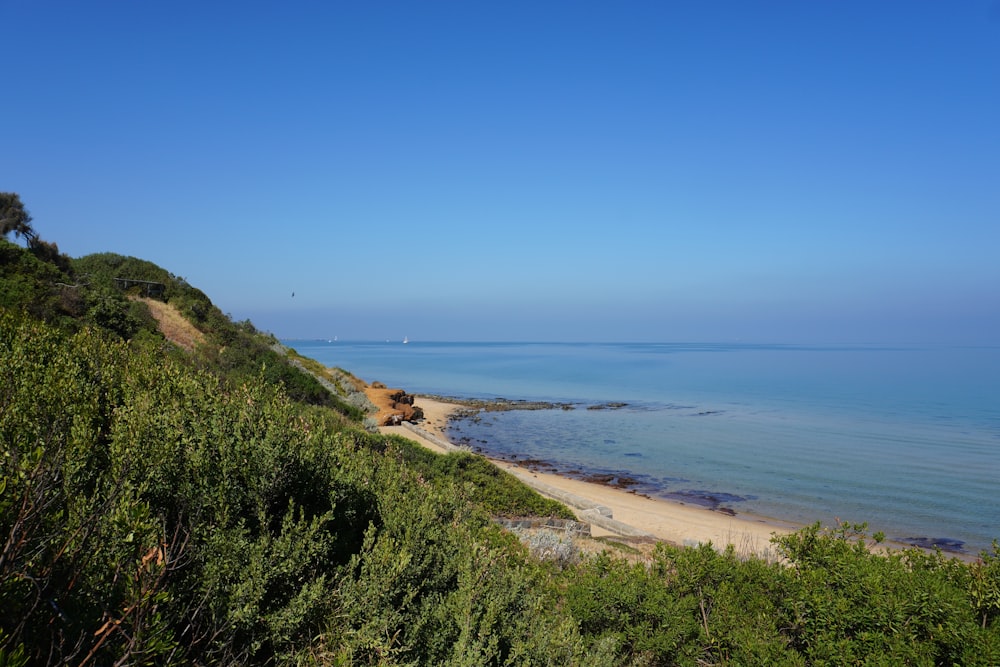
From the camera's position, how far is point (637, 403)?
55.7 meters

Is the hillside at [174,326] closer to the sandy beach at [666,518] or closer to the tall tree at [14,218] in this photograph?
the tall tree at [14,218]

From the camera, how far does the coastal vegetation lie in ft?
9.75

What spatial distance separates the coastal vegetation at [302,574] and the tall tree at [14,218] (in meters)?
18.5

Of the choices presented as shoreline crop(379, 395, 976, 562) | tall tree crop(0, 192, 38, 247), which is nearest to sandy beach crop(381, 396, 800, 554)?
shoreline crop(379, 395, 976, 562)

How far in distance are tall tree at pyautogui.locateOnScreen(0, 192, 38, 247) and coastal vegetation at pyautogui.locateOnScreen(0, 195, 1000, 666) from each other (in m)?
18.5

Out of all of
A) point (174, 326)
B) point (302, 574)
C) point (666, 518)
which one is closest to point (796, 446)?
point (666, 518)

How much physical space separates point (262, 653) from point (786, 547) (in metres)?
6.59

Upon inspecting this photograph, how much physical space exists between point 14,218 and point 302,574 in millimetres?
27541

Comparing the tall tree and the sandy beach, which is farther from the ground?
the tall tree

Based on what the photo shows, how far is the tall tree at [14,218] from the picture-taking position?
22844 mm

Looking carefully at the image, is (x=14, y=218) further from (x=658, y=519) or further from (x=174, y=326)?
(x=658, y=519)

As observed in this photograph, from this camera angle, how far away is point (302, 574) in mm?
4652

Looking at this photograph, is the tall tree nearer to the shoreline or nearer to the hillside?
the hillside

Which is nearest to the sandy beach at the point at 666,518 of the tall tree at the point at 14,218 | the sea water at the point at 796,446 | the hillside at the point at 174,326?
the sea water at the point at 796,446
